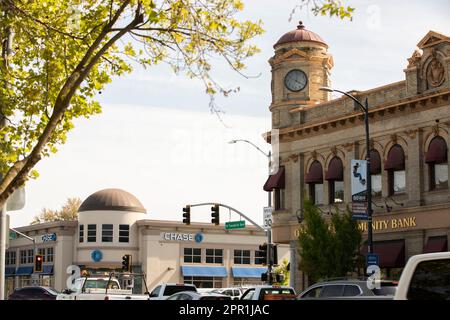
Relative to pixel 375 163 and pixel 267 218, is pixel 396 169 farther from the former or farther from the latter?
pixel 267 218

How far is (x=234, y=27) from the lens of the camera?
15523mm

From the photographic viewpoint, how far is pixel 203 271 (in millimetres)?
88250

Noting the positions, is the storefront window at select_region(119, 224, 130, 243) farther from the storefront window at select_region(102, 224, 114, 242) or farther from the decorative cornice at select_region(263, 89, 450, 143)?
the decorative cornice at select_region(263, 89, 450, 143)

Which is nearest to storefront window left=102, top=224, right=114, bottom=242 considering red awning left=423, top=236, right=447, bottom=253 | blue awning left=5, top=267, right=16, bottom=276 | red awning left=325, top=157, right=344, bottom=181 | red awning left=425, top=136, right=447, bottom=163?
blue awning left=5, top=267, right=16, bottom=276

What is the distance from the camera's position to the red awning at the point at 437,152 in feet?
140

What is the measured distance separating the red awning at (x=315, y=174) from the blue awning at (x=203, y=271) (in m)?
37.3

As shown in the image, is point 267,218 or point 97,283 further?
point 267,218

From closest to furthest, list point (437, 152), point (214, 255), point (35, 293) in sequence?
point (437, 152) → point (35, 293) → point (214, 255)

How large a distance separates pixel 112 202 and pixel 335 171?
4160 cm

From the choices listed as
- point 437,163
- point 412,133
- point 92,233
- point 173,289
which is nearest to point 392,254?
point 437,163

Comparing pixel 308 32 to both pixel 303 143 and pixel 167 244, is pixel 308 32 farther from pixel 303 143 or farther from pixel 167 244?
pixel 167 244

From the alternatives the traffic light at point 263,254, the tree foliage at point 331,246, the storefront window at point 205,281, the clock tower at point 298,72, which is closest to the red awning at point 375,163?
the tree foliage at point 331,246
